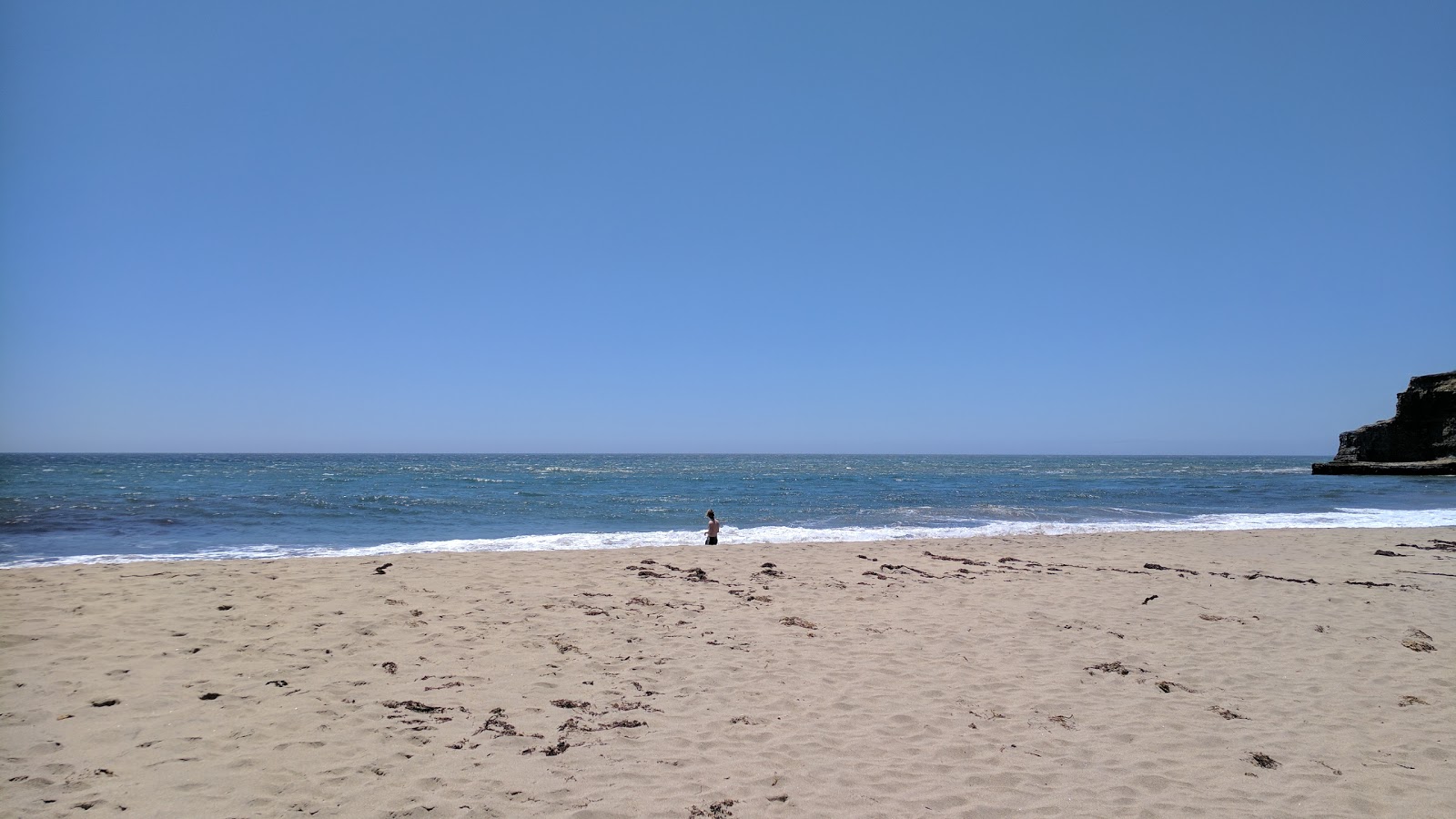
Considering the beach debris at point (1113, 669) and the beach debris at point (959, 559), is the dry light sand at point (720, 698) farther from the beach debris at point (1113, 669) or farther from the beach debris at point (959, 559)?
the beach debris at point (959, 559)

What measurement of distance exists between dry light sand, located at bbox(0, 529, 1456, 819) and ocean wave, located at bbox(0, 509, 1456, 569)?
3831 millimetres

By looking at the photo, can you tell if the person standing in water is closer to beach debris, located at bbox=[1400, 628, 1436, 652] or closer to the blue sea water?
the blue sea water

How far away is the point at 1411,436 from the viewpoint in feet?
171

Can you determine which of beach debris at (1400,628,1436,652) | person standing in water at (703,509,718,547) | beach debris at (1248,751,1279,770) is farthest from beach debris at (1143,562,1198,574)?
person standing in water at (703,509,718,547)

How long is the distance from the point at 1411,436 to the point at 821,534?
60.6 meters

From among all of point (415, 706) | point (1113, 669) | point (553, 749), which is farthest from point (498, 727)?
point (1113, 669)

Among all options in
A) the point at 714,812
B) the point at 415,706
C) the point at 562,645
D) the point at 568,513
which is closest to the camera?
the point at 714,812

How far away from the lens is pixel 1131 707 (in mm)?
5434

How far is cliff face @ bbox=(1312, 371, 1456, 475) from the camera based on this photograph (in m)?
49.6

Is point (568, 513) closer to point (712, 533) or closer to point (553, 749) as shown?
point (712, 533)

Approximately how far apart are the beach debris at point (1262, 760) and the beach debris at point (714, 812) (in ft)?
11.4

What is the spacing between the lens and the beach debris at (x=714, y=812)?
3875 millimetres

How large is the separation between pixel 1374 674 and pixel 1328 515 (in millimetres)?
20286

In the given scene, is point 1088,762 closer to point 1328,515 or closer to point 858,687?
point 858,687
